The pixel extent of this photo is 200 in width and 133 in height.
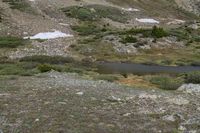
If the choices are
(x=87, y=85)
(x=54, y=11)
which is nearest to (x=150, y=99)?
(x=87, y=85)

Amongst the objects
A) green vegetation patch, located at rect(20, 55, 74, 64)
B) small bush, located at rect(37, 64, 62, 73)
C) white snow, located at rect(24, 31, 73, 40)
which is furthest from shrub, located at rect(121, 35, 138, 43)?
small bush, located at rect(37, 64, 62, 73)

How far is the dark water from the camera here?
54281 mm

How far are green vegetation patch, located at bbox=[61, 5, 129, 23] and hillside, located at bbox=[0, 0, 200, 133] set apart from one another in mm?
209

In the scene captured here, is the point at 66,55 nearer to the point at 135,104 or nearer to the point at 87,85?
the point at 87,85

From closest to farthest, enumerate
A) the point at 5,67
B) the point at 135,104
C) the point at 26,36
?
the point at 135,104
the point at 5,67
the point at 26,36

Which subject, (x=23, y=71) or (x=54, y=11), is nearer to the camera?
(x=23, y=71)

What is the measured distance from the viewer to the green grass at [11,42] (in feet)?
213

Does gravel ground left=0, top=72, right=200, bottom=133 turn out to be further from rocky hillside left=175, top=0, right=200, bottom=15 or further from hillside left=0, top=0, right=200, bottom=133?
rocky hillside left=175, top=0, right=200, bottom=15

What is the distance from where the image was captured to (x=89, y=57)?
205 ft

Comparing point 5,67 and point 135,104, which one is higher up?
point 135,104

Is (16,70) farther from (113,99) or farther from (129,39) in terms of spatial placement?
(129,39)

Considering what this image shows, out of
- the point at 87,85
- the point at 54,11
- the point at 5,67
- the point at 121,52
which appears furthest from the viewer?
the point at 54,11

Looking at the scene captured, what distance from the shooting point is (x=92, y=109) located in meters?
29.7

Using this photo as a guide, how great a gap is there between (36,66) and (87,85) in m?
13.9
